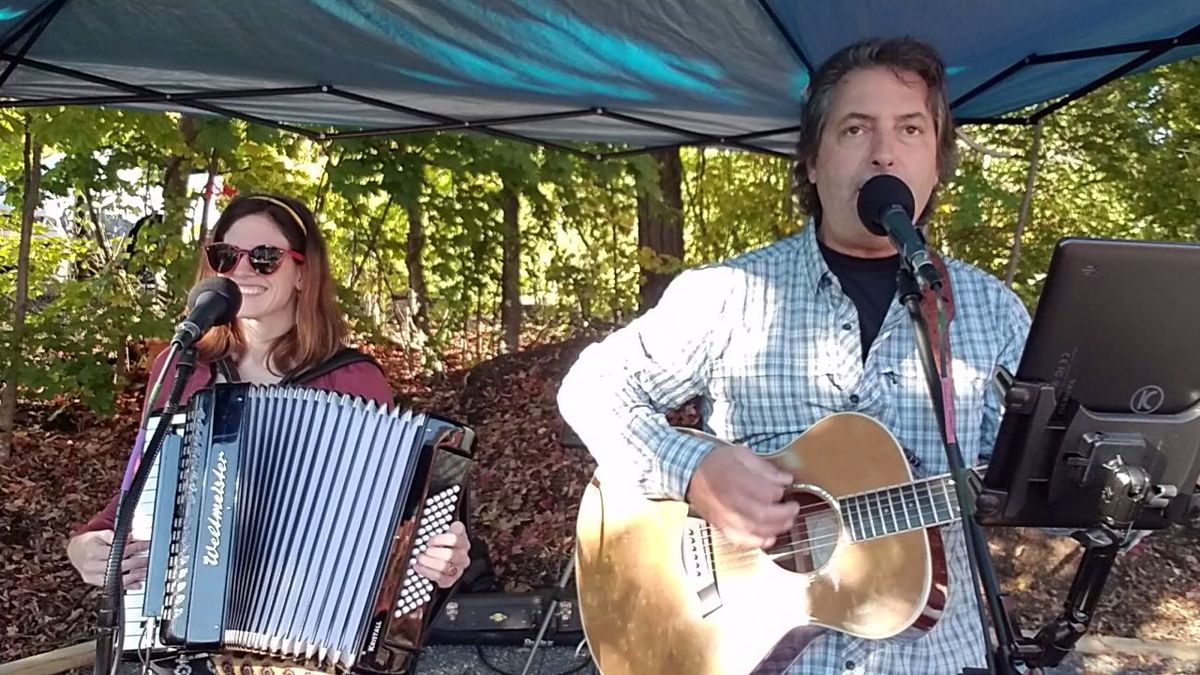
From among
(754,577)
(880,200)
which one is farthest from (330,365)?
(880,200)

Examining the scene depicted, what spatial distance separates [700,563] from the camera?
2105 millimetres

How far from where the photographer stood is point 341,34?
9.12 ft

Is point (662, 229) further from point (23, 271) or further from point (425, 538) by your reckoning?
point (425, 538)

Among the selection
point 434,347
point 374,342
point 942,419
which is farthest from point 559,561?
point 942,419

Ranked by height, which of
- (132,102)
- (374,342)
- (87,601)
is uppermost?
(132,102)

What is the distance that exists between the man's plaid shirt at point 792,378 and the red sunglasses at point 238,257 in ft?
2.88

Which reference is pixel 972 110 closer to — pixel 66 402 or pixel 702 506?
pixel 702 506

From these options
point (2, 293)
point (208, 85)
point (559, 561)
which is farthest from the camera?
point (2, 293)

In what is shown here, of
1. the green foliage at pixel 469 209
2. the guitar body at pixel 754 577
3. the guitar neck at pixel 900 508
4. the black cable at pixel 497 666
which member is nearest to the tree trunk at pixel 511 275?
the green foliage at pixel 469 209

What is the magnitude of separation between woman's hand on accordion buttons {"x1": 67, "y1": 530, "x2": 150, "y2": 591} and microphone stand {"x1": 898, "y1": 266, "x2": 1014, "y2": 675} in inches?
57.9

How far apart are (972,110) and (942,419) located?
8.20ft

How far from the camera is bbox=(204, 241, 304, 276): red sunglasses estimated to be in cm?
231

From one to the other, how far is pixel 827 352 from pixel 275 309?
1.35 metres

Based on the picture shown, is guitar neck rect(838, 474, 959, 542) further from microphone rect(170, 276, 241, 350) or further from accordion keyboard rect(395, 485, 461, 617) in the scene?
microphone rect(170, 276, 241, 350)
